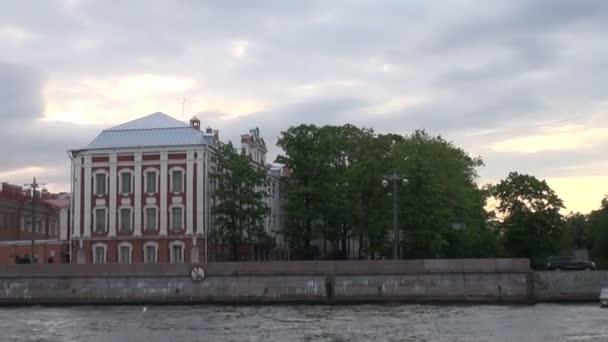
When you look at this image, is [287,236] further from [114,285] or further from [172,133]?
[114,285]

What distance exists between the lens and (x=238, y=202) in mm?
79312

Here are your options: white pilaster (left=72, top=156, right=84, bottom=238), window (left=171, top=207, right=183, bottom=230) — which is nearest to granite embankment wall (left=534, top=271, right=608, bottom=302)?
window (left=171, top=207, right=183, bottom=230)

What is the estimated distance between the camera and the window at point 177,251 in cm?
7942

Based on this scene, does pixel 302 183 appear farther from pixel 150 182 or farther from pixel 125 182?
pixel 125 182

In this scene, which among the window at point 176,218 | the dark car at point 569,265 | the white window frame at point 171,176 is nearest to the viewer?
the dark car at point 569,265

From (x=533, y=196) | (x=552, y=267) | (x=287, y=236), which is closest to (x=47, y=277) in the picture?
(x=287, y=236)

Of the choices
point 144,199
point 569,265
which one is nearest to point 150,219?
point 144,199

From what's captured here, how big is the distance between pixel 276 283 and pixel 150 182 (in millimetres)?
23474

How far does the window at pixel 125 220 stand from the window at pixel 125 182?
1.82 metres

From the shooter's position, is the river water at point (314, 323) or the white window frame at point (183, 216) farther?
the white window frame at point (183, 216)

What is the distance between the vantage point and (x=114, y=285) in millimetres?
64062

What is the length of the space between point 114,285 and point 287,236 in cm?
2232

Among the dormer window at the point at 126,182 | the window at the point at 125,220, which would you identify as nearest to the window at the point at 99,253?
the window at the point at 125,220

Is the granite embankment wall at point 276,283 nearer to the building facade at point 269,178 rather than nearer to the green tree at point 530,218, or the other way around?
the building facade at point 269,178
